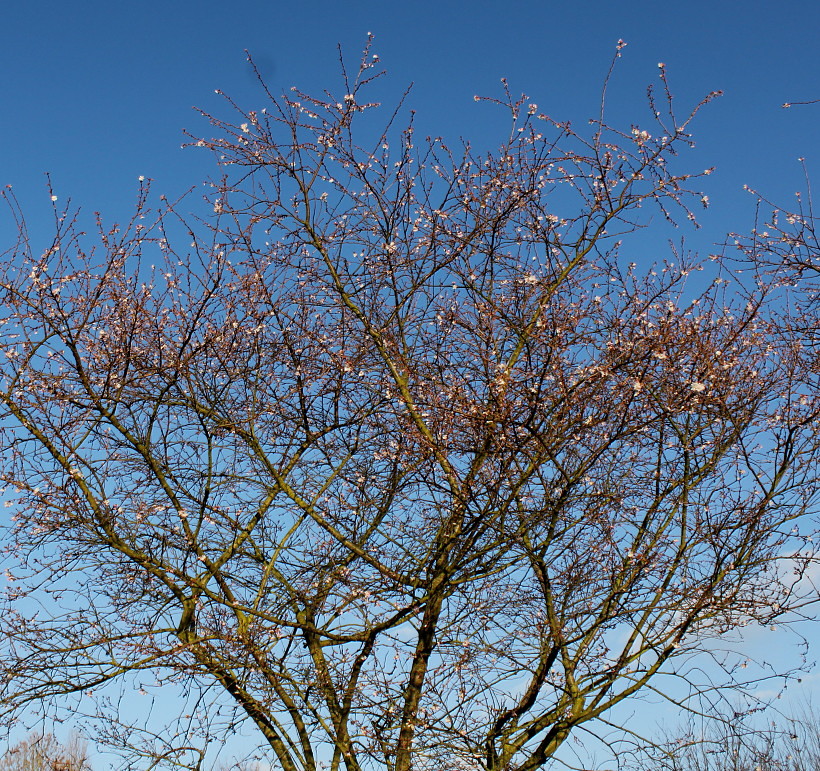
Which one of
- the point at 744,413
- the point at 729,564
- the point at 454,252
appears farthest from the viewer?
the point at 454,252

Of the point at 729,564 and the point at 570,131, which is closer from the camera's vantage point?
the point at 729,564

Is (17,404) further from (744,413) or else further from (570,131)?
(744,413)

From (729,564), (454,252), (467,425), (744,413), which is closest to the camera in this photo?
(467,425)

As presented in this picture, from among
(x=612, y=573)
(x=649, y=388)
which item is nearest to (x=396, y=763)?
(x=612, y=573)

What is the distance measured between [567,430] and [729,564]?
1.63m

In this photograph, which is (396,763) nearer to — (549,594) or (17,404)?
(549,594)

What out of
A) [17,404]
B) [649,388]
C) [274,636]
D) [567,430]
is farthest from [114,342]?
[649,388]

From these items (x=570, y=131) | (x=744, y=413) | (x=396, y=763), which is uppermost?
(x=570, y=131)

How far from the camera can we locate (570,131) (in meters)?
6.35

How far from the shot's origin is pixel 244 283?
6.86 m

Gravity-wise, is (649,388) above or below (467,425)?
above

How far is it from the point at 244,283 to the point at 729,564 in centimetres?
457

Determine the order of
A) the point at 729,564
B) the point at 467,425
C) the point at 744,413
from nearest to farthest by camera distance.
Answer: the point at 467,425 < the point at 729,564 < the point at 744,413

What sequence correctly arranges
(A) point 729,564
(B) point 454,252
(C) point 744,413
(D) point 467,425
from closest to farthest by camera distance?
(D) point 467,425, (A) point 729,564, (C) point 744,413, (B) point 454,252
